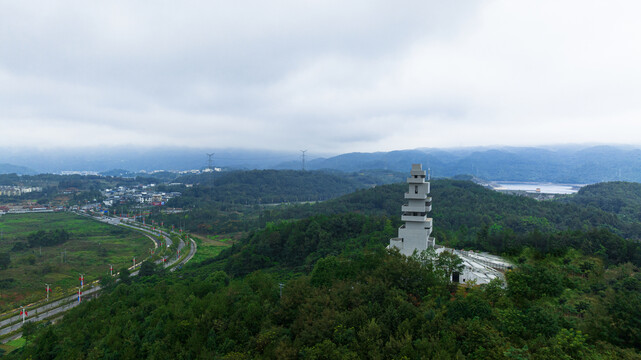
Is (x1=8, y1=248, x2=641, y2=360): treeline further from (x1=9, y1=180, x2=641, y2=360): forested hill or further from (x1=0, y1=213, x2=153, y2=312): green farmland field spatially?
(x1=0, y1=213, x2=153, y2=312): green farmland field

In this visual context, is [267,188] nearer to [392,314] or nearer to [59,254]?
[59,254]

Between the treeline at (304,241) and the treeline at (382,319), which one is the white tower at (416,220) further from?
the treeline at (304,241)

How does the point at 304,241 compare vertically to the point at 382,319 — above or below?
below

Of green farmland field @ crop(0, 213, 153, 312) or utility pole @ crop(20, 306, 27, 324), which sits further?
green farmland field @ crop(0, 213, 153, 312)

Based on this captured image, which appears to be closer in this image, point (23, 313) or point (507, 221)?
point (23, 313)

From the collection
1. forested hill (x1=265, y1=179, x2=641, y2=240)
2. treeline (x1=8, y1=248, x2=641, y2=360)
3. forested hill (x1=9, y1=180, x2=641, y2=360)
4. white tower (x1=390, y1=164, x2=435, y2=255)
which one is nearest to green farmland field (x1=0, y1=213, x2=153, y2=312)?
forested hill (x1=9, y1=180, x2=641, y2=360)

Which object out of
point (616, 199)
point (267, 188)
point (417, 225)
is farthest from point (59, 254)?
point (616, 199)

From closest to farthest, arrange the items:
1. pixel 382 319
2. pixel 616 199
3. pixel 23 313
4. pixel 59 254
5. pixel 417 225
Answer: pixel 382 319 < pixel 417 225 < pixel 23 313 < pixel 59 254 < pixel 616 199
